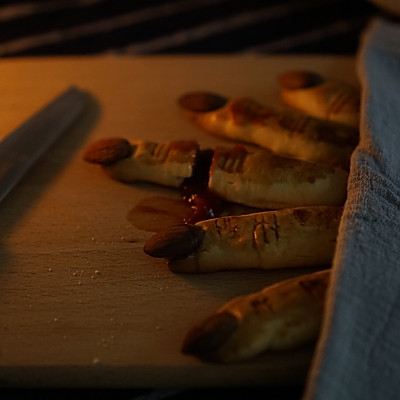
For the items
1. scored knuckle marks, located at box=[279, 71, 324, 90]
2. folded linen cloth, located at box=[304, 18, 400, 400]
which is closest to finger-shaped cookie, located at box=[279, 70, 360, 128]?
scored knuckle marks, located at box=[279, 71, 324, 90]

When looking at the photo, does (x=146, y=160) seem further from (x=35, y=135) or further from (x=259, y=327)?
(x=259, y=327)

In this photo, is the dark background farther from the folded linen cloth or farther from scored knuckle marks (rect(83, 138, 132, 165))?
the folded linen cloth

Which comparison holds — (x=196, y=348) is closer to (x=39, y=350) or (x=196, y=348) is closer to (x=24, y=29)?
(x=39, y=350)

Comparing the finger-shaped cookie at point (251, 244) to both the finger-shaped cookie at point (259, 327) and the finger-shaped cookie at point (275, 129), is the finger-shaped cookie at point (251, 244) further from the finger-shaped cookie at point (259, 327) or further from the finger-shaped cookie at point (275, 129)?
the finger-shaped cookie at point (275, 129)

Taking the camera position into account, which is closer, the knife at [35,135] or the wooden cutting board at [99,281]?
the wooden cutting board at [99,281]

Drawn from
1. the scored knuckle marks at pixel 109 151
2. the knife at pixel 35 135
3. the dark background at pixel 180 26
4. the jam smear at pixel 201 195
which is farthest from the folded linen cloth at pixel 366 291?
the dark background at pixel 180 26

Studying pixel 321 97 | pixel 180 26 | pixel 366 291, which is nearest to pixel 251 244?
pixel 366 291
